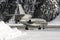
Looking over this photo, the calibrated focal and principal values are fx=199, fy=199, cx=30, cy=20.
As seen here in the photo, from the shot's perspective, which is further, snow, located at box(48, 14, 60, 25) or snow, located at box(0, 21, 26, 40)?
snow, located at box(48, 14, 60, 25)

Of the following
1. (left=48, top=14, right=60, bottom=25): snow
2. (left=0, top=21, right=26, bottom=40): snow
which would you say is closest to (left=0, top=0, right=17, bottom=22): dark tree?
(left=48, top=14, right=60, bottom=25): snow

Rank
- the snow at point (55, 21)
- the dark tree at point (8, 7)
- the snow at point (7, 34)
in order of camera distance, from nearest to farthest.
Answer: the snow at point (7, 34), the snow at point (55, 21), the dark tree at point (8, 7)

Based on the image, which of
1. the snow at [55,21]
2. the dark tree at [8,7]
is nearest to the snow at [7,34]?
the snow at [55,21]

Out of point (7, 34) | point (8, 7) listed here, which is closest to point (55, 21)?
point (8, 7)

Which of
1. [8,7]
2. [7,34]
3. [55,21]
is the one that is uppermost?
[7,34]

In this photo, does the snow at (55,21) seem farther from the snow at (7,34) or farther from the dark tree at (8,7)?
the snow at (7,34)

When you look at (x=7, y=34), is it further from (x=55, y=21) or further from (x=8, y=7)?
(x=8, y=7)

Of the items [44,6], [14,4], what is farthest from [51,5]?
[14,4]

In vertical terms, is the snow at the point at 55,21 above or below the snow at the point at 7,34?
below

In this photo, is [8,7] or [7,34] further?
[8,7]

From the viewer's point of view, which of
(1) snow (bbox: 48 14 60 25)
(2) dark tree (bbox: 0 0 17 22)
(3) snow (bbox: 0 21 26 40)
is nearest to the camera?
(3) snow (bbox: 0 21 26 40)

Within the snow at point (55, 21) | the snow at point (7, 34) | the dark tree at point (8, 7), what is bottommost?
the snow at point (55, 21)

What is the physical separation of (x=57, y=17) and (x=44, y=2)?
2273mm

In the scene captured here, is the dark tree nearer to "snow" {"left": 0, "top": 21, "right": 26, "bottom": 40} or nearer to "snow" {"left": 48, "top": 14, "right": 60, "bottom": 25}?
"snow" {"left": 48, "top": 14, "right": 60, "bottom": 25}
